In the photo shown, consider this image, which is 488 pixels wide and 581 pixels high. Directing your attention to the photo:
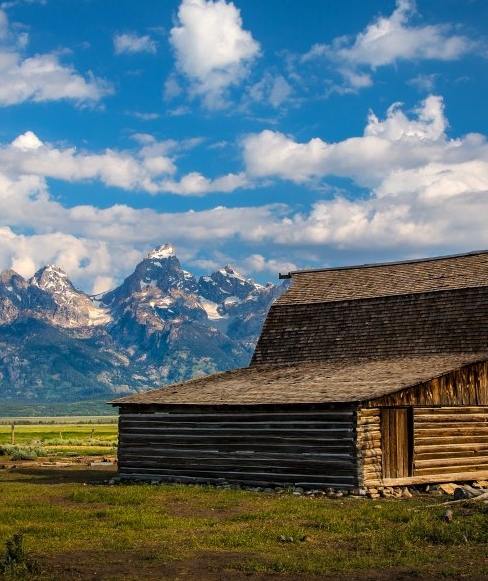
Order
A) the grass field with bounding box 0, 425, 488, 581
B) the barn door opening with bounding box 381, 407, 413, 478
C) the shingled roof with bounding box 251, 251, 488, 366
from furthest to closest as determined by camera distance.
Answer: the shingled roof with bounding box 251, 251, 488, 366, the barn door opening with bounding box 381, 407, 413, 478, the grass field with bounding box 0, 425, 488, 581

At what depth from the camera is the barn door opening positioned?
27.2 m

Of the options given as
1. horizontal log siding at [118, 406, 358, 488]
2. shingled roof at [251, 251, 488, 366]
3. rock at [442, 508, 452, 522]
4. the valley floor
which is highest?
shingled roof at [251, 251, 488, 366]

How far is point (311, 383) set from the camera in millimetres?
30625

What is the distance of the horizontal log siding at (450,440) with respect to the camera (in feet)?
92.2

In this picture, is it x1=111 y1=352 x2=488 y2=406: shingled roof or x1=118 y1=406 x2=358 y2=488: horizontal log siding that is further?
x1=111 y1=352 x2=488 y2=406: shingled roof

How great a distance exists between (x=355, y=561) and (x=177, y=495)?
37.1ft

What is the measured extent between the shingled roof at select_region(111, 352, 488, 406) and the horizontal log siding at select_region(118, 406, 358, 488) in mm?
603

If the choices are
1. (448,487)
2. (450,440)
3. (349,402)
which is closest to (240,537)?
(349,402)

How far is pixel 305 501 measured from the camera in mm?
24016

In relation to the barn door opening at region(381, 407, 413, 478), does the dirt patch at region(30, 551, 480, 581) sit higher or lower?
lower

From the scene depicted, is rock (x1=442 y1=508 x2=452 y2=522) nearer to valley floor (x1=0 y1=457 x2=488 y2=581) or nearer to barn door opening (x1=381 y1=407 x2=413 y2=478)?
valley floor (x1=0 y1=457 x2=488 y2=581)

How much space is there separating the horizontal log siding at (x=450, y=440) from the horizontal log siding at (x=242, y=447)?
9.40 ft

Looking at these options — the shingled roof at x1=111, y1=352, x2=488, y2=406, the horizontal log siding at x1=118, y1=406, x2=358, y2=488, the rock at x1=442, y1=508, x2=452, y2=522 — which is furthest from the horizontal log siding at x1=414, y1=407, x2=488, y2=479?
the rock at x1=442, y1=508, x2=452, y2=522

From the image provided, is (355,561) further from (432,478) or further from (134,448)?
(134,448)
